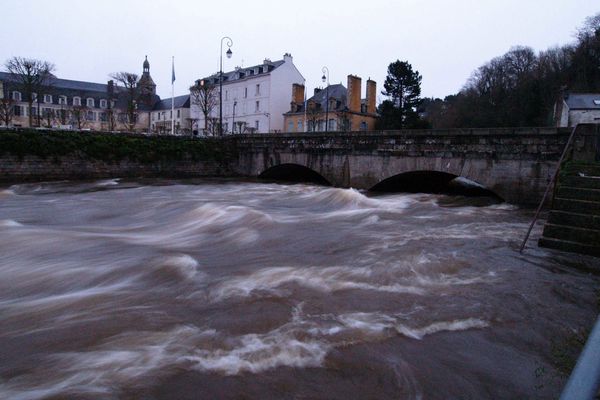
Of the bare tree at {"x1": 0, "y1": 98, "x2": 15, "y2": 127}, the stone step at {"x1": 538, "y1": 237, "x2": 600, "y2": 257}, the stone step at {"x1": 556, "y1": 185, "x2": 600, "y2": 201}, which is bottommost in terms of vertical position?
the stone step at {"x1": 538, "y1": 237, "x2": 600, "y2": 257}

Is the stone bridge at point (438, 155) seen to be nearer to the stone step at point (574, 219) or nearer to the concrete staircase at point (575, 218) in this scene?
the concrete staircase at point (575, 218)

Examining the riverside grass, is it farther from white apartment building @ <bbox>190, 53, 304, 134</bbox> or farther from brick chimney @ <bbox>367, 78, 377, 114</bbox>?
brick chimney @ <bbox>367, 78, 377, 114</bbox>

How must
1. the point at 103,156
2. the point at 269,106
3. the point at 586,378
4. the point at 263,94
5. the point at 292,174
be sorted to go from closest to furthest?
the point at 586,378
the point at 103,156
the point at 292,174
the point at 269,106
the point at 263,94

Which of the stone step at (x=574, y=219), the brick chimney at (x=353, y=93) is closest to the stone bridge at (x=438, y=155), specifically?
the stone step at (x=574, y=219)

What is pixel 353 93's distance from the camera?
1959 inches

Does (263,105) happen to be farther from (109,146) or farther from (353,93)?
(109,146)

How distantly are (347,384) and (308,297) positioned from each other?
199 cm

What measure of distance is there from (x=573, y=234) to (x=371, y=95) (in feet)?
155

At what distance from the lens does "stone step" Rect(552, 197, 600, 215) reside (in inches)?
301

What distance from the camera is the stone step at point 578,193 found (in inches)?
312

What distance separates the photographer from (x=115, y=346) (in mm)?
4305

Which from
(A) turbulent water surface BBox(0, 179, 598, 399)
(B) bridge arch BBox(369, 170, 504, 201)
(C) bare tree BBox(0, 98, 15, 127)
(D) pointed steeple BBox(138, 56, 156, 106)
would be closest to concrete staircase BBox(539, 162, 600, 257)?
(A) turbulent water surface BBox(0, 179, 598, 399)

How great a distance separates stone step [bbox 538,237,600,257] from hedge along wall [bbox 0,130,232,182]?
2180cm

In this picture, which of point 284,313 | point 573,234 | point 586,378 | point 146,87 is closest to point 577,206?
point 573,234
